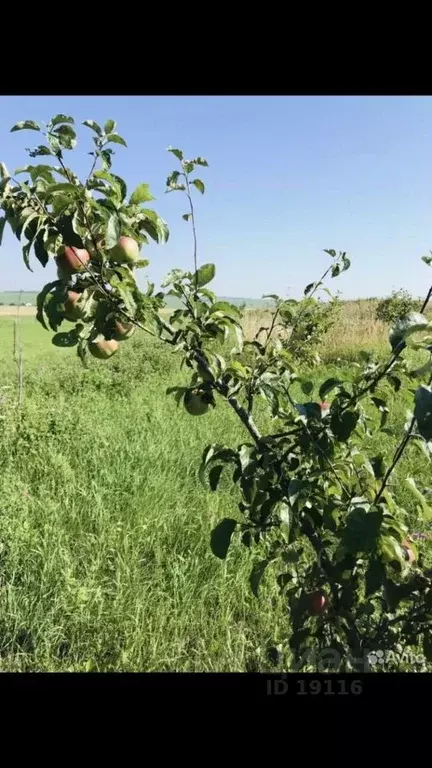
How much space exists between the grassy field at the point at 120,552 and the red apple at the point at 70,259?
0.45 m

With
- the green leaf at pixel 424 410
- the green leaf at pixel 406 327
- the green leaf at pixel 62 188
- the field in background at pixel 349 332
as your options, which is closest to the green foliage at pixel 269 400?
the green leaf at pixel 62 188

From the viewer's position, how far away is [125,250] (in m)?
0.91

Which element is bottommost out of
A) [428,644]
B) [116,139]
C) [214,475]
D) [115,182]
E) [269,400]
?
[428,644]

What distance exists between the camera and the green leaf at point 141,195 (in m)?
0.91

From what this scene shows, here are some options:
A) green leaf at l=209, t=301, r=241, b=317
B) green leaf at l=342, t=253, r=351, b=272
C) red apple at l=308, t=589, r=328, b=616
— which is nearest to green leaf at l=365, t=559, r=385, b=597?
red apple at l=308, t=589, r=328, b=616

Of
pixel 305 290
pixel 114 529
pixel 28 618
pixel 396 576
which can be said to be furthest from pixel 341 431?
pixel 114 529

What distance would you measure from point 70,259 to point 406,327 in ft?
1.69

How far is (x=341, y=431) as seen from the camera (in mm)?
854

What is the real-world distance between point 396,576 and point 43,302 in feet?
2.36

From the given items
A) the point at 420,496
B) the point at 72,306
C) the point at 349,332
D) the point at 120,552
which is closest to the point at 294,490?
the point at 420,496

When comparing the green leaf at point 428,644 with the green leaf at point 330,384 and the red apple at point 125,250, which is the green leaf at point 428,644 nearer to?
the green leaf at point 330,384

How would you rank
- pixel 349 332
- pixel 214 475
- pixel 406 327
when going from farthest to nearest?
pixel 349 332
pixel 214 475
pixel 406 327

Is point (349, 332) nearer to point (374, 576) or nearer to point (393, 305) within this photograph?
point (393, 305)
